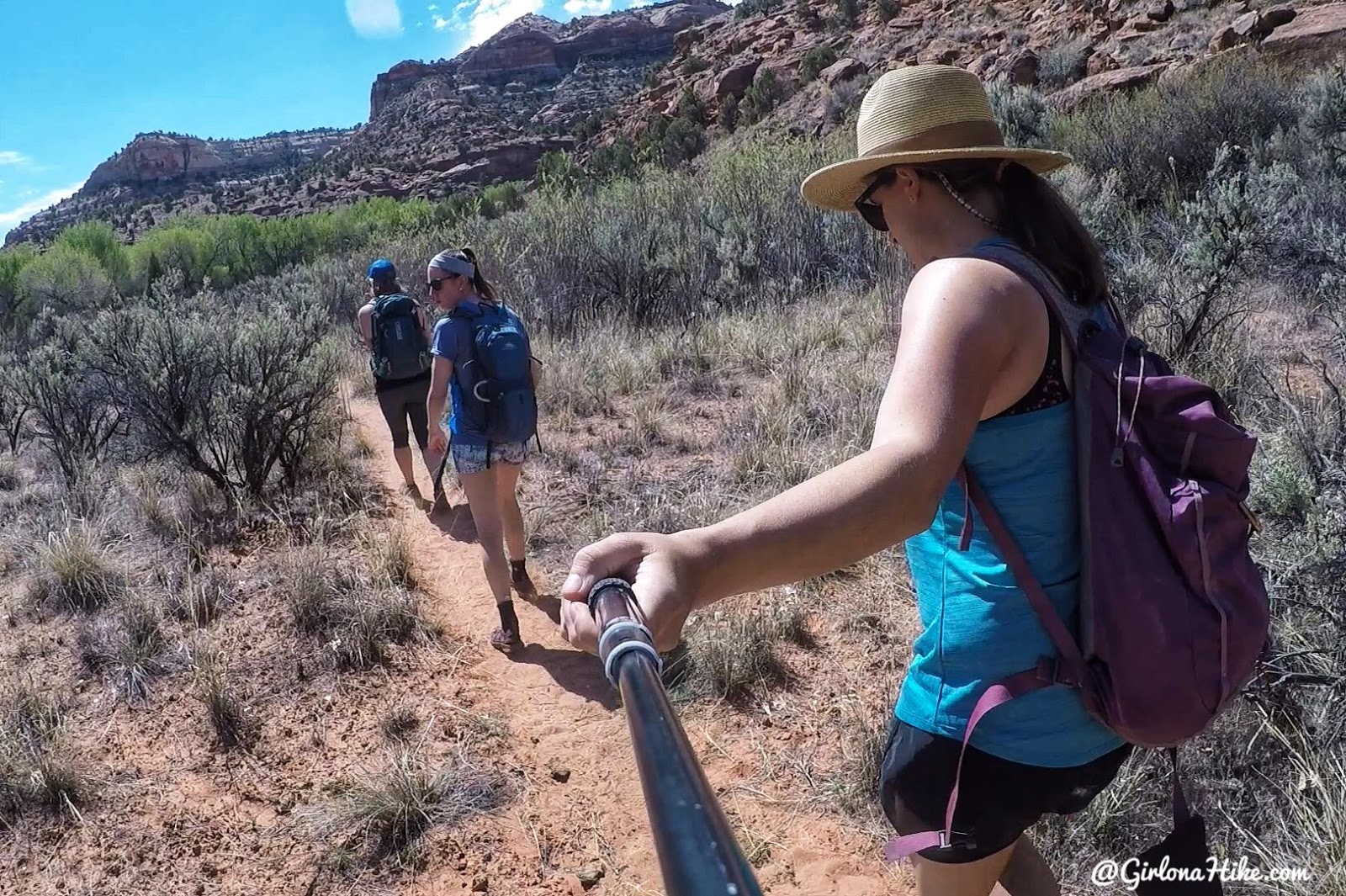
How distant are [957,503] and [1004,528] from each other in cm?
8

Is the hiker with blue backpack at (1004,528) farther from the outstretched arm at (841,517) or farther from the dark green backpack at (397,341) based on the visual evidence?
the dark green backpack at (397,341)

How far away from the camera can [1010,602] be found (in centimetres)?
123

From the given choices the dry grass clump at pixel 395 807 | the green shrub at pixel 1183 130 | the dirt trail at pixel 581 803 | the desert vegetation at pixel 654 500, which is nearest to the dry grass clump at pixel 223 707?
the desert vegetation at pixel 654 500

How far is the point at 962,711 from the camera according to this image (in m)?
1.27

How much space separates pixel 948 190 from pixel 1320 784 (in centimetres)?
188

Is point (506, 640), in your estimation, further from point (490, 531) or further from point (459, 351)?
point (459, 351)

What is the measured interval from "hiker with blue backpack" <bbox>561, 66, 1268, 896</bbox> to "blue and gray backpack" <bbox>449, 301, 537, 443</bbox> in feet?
8.76

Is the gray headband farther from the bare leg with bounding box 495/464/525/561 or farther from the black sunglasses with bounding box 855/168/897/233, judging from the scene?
the black sunglasses with bounding box 855/168/897/233

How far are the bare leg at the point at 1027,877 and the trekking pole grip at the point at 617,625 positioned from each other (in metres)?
1.20

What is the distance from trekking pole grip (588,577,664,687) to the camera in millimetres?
741

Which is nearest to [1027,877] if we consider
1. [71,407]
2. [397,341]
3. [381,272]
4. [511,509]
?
[511,509]

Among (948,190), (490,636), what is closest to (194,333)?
(490,636)

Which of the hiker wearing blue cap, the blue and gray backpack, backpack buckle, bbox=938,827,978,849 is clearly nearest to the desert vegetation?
the hiker wearing blue cap

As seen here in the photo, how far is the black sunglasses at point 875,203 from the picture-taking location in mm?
1376
